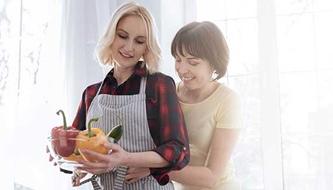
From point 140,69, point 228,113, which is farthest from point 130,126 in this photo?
point 228,113

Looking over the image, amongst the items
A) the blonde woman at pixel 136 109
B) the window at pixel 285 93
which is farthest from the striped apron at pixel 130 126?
the window at pixel 285 93

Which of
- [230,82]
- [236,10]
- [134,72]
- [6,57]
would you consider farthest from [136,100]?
[6,57]

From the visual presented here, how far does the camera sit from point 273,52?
1241 millimetres

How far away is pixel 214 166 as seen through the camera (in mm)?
1067

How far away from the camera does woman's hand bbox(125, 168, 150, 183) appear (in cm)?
95

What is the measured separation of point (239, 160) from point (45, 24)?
75 centimetres

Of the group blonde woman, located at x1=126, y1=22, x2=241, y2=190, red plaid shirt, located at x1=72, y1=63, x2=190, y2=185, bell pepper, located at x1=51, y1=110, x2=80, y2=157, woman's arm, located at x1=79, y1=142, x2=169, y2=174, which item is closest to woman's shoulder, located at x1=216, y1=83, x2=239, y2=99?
blonde woman, located at x1=126, y1=22, x2=241, y2=190

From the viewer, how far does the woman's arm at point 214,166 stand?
3.42ft

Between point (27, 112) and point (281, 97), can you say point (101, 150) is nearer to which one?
point (281, 97)

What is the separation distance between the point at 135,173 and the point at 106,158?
12 cm

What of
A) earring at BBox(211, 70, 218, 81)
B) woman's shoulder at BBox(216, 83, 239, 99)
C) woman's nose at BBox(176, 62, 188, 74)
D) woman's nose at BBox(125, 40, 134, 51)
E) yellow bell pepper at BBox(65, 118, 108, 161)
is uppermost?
woman's nose at BBox(125, 40, 134, 51)

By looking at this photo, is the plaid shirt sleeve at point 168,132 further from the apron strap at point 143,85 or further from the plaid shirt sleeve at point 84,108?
the plaid shirt sleeve at point 84,108

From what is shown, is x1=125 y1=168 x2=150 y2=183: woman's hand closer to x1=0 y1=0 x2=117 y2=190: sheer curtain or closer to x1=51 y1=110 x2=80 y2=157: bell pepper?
x1=51 y1=110 x2=80 y2=157: bell pepper

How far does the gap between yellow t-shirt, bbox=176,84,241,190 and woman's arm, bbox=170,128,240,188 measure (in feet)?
0.05
